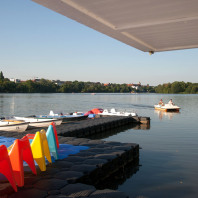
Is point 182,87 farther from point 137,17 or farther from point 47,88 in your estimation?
point 137,17

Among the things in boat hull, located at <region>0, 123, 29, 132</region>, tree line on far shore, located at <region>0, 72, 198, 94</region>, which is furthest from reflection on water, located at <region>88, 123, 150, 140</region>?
tree line on far shore, located at <region>0, 72, 198, 94</region>

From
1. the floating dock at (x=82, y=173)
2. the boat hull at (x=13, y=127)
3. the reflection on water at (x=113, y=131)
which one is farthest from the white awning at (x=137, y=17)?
the reflection on water at (x=113, y=131)

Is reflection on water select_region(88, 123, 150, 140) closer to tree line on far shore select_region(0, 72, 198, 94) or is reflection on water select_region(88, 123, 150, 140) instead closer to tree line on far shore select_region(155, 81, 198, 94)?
tree line on far shore select_region(0, 72, 198, 94)

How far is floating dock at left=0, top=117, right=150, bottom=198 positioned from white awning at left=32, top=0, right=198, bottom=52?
11.0 feet

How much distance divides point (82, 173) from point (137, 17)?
385 cm

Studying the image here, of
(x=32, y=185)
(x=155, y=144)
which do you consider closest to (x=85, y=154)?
(x=32, y=185)

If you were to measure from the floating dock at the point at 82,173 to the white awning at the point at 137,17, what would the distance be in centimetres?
336

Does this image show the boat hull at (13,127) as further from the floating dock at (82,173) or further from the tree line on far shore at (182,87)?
the tree line on far shore at (182,87)

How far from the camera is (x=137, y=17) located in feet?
14.1

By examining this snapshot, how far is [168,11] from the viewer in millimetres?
4059

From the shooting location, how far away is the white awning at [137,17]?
368 centimetres

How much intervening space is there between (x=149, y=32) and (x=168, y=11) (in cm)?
116

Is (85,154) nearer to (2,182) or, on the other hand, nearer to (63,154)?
(63,154)

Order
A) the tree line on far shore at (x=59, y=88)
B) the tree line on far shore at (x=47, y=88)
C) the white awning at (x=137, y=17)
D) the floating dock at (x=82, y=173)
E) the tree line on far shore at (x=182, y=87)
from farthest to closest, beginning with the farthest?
the tree line on far shore at (x=182, y=87), the tree line on far shore at (x=59, y=88), the tree line on far shore at (x=47, y=88), the floating dock at (x=82, y=173), the white awning at (x=137, y=17)
